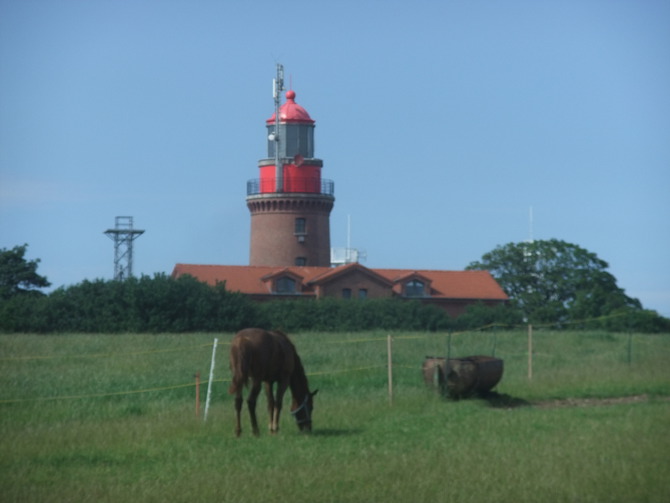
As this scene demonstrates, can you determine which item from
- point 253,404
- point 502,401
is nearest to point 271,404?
point 253,404

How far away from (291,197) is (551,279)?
79.7 ft

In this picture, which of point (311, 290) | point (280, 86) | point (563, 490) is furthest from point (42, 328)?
point (563, 490)

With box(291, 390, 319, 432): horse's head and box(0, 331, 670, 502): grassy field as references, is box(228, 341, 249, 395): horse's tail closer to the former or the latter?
box(0, 331, 670, 502): grassy field

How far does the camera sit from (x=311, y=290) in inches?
2881

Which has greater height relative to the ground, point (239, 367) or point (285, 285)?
point (285, 285)

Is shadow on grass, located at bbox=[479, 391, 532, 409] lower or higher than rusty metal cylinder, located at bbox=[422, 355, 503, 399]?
lower

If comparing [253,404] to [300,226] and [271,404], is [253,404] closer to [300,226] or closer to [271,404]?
[271,404]

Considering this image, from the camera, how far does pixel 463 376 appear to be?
2270 centimetres

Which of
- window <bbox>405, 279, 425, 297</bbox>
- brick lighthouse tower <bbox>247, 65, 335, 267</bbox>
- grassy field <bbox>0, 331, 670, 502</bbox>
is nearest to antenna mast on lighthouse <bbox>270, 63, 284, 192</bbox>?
brick lighthouse tower <bbox>247, 65, 335, 267</bbox>

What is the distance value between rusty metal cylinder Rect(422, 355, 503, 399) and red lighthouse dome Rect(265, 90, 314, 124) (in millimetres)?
51601

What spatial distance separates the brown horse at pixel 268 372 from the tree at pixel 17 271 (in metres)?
63.3

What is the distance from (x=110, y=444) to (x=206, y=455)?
6.50 feet

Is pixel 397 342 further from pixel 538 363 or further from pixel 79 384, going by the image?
pixel 79 384

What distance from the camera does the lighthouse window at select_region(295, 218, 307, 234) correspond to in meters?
74.9
